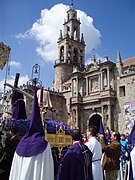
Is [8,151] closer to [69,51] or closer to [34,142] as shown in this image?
[34,142]

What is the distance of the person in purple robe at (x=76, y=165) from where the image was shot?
3.32 meters

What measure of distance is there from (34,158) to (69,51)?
3477 centimetres

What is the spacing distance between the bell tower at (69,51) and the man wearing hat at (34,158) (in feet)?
97.7

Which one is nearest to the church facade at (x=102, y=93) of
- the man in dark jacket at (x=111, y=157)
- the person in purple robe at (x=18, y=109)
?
the person in purple robe at (x=18, y=109)

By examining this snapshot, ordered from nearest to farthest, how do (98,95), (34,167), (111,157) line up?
1. (34,167)
2. (111,157)
3. (98,95)

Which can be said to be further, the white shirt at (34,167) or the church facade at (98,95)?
the church facade at (98,95)

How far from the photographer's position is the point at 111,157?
5.61 meters

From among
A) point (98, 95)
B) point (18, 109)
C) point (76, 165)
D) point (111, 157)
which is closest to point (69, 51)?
point (98, 95)

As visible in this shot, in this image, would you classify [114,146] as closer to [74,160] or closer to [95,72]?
[74,160]

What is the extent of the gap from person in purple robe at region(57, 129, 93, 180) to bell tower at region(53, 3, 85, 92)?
97.5 ft

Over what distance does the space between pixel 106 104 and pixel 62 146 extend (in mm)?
17195

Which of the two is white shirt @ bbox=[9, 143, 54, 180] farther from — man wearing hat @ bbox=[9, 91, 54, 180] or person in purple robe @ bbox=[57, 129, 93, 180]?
person in purple robe @ bbox=[57, 129, 93, 180]

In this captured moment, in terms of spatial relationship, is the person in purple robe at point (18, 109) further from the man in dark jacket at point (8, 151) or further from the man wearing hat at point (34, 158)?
the man wearing hat at point (34, 158)

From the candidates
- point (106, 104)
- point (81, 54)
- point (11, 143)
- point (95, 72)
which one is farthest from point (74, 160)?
point (81, 54)
